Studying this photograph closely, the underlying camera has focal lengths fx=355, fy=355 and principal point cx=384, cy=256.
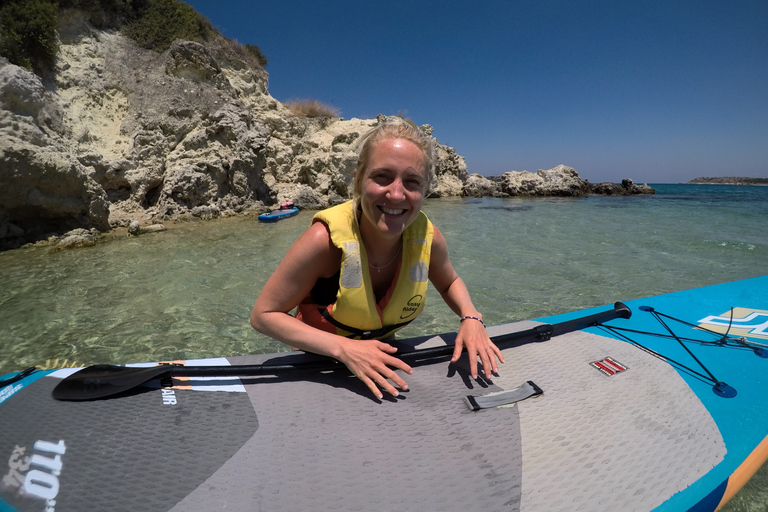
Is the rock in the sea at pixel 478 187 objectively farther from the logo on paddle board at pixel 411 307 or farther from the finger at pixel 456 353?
the finger at pixel 456 353

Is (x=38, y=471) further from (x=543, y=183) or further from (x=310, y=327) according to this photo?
(x=543, y=183)

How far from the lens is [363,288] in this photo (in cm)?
172

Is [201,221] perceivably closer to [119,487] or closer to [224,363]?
[224,363]

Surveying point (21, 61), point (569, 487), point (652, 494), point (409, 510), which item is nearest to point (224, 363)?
point (409, 510)

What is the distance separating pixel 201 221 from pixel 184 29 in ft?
27.8

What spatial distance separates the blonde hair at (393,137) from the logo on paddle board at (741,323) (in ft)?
7.81

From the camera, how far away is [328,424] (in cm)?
140

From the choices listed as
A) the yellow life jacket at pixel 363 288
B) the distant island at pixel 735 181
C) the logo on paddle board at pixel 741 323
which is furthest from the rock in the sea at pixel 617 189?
the distant island at pixel 735 181

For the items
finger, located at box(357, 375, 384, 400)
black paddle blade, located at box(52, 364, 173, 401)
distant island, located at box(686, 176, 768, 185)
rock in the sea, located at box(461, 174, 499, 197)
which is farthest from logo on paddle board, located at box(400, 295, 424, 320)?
distant island, located at box(686, 176, 768, 185)

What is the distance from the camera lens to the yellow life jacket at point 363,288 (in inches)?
65.3

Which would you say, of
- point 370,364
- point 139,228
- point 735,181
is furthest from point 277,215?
point 735,181

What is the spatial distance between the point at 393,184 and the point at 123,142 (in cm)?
1251

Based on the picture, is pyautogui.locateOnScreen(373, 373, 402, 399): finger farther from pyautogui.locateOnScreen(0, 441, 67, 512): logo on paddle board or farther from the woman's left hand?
pyautogui.locateOnScreen(0, 441, 67, 512): logo on paddle board

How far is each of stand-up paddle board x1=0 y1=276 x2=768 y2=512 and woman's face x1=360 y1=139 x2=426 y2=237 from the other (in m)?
0.74
